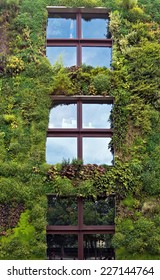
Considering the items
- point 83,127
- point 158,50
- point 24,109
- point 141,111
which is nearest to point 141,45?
point 158,50

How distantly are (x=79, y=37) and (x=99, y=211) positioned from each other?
22.7 feet

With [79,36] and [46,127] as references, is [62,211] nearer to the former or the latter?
[46,127]

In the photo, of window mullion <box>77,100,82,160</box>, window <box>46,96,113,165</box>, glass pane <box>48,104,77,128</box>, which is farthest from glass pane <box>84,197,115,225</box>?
glass pane <box>48,104,77,128</box>

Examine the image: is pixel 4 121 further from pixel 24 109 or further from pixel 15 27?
pixel 15 27

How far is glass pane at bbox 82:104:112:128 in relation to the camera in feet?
51.4

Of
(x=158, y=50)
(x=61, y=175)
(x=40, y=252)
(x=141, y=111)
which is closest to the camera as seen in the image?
(x=40, y=252)

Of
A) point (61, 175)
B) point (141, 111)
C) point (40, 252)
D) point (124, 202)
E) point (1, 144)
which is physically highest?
point (141, 111)

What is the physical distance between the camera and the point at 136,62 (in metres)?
16.2

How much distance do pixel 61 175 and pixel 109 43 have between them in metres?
5.91

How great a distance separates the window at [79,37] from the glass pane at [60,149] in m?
3.03

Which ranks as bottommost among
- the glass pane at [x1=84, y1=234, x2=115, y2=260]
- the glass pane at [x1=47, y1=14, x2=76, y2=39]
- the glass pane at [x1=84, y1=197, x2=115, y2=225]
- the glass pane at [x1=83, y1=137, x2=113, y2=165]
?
the glass pane at [x1=84, y1=234, x2=115, y2=260]

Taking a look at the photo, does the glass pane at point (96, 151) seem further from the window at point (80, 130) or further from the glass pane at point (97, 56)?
the glass pane at point (97, 56)

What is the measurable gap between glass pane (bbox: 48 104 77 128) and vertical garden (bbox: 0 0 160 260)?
39cm

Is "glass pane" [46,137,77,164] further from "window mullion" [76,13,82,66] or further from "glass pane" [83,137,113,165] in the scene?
"window mullion" [76,13,82,66]
